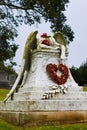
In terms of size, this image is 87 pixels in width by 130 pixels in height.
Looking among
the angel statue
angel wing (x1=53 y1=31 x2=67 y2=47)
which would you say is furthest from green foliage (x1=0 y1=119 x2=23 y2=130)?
angel wing (x1=53 y1=31 x2=67 y2=47)

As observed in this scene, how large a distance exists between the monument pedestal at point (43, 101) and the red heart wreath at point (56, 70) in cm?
10

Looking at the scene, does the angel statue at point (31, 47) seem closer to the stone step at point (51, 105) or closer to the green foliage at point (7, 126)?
the stone step at point (51, 105)

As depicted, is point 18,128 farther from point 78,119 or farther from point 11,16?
point 11,16

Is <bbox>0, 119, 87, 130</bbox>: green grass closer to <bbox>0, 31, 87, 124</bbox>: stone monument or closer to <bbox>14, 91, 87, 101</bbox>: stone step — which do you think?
<bbox>0, 31, 87, 124</bbox>: stone monument

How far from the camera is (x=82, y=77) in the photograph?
41031 mm

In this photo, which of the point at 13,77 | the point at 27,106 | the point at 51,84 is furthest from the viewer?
the point at 13,77

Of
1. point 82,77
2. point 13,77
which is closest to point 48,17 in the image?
point 13,77

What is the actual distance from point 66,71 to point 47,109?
190 cm

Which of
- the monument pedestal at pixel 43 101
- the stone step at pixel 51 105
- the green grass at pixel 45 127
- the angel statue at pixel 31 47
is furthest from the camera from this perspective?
the angel statue at pixel 31 47

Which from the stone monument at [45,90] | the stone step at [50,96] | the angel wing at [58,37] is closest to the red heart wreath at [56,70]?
the stone monument at [45,90]

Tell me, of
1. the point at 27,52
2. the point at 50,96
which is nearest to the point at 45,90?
the point at 50,96

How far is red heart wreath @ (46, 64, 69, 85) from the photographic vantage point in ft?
42.2

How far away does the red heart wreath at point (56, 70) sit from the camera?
42.2 ft

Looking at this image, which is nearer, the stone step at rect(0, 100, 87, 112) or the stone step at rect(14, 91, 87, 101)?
the stone step at rect(0, 100, 87, 112)
